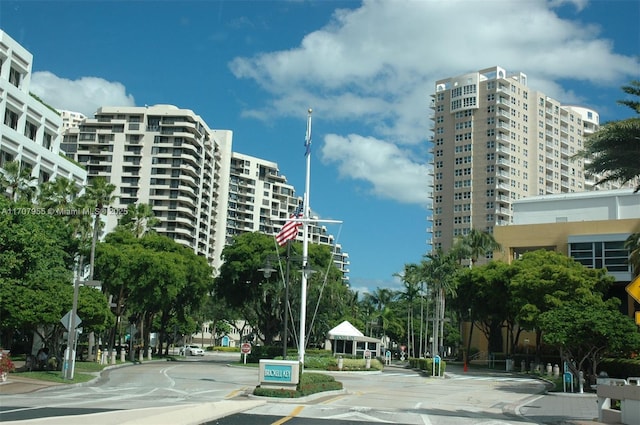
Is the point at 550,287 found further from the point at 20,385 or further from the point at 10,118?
the point at 10,118

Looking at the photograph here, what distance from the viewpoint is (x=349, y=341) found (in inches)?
2830

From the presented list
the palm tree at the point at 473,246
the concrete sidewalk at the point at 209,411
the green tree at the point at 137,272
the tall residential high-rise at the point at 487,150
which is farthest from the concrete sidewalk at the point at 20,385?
the tall residential high-rise at the point at 487,150

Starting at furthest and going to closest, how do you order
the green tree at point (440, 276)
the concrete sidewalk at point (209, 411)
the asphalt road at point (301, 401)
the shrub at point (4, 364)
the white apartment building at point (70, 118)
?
1. the white apartment building at point (70, 118)
2. the green tree at point (440, 276)
3. the shrub at point (4, 364)
4. the asphalt road at point (301, 401)
5. the concrete sidewalk at point (209, 411)

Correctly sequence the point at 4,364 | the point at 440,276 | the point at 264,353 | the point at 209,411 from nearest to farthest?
the point at 209,411 → the point at 4,364 → the point at 264,353 → the point at 440,276

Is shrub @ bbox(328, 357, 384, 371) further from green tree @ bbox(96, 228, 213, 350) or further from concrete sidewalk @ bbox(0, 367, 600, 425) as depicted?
concrete sidewalk @ bbox(0, 367, 600, 425)

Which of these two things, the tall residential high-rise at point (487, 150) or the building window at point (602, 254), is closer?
the building window at point (602, 254)

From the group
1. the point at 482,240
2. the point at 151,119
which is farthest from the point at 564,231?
the point at 151,119

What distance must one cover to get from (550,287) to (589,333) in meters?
19.3

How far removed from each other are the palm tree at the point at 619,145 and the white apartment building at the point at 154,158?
110080 millimetres

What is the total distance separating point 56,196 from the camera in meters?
50.9

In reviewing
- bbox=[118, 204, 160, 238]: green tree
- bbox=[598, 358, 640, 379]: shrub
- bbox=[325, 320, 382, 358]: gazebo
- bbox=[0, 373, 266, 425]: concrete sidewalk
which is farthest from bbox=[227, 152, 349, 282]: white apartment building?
bbox=[0, 373, 266, 425]: concrete sidewalk

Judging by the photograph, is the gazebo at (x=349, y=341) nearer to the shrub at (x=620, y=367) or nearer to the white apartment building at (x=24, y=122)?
the shrub at (x=620, y=367)

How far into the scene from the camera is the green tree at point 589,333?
115 ft

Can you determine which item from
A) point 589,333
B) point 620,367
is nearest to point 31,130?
point 589,333
